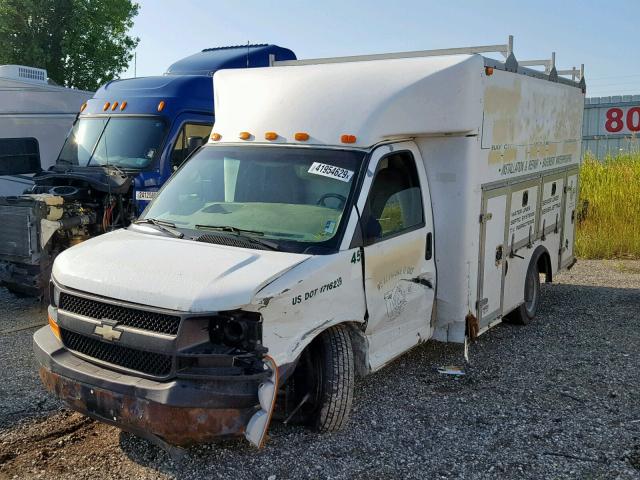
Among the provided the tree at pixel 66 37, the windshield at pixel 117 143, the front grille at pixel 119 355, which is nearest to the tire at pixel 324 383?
the front grille at pixel 119 355

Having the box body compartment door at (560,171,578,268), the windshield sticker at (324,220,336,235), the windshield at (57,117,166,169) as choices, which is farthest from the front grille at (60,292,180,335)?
the box body compartment door at (560,171,578,268)

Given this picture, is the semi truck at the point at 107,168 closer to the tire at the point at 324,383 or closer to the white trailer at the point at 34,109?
the white trailer at the point at 34,109

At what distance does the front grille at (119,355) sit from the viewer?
13.3 feet

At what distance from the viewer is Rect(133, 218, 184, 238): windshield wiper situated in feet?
16.3

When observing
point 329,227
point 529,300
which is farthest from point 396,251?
point 529,300

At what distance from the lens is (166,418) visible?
3.88 meters

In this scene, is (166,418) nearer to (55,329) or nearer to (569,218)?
(55,329)

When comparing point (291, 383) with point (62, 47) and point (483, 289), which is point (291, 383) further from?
point (62, 47)

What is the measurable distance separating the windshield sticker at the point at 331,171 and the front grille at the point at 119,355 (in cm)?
181

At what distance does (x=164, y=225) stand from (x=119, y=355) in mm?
1221

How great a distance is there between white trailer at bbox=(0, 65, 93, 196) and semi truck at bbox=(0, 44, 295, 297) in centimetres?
329

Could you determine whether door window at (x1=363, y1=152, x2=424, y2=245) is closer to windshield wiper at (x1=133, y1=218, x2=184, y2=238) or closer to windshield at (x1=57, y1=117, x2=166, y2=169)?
windshield wiper at (x1=133, y1=218, x2=184, y2=238)

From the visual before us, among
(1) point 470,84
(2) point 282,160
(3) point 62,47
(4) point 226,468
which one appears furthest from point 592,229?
(3) point 62,47

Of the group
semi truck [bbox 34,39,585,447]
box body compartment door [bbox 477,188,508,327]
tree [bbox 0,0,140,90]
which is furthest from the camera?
tree [bbox 0,0,140,90]
